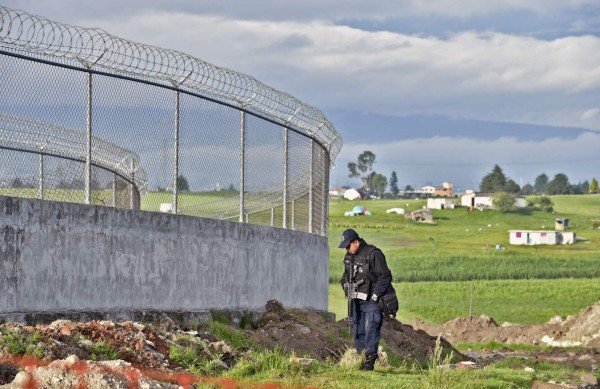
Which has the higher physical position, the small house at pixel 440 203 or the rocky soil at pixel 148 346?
the small house at pixel 440 203

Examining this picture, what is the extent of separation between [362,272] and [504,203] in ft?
475

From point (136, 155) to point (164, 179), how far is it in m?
0.49

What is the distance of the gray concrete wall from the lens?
13258mm

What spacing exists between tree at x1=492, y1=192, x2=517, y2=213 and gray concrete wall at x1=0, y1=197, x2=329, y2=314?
138 metres

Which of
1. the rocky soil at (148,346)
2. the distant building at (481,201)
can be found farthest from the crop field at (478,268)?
the rocky soil at (148,346)

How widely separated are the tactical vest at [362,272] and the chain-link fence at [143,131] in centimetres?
289

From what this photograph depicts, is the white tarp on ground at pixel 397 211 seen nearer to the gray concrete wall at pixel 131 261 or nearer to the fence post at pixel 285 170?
the fence post at pixel 285 170

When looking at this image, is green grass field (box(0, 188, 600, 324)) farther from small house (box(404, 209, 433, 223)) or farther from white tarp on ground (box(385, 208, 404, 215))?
white tarp on ground (box(385, 208, 404, 215))

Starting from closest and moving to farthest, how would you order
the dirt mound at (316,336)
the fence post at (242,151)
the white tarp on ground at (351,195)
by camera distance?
the dirt mound at (316,336) < the fence post at (242,151) < the white tarp on ground at (351,195)

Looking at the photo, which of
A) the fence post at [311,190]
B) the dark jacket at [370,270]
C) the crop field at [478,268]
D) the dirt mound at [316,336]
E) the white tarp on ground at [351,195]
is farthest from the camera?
the white tarp on ground at [351,195]

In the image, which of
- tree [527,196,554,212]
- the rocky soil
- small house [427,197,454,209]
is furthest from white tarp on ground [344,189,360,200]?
the rocky soil

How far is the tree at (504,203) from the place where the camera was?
156 metres

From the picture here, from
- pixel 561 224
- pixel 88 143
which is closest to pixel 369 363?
pixel 88 143

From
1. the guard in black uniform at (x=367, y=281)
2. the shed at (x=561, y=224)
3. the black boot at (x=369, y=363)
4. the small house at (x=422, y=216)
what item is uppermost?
the small house at (x=422, y=216)
